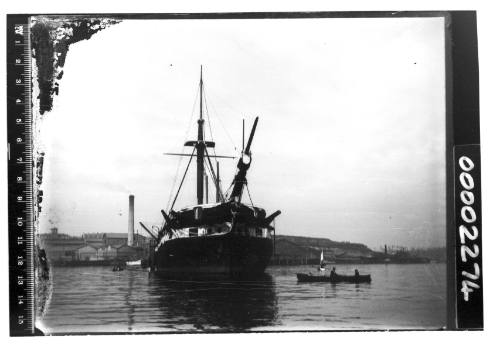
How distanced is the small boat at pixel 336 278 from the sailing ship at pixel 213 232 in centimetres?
36

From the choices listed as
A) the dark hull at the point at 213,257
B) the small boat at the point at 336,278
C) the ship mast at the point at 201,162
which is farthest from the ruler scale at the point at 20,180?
the small boat at the point at 336,278

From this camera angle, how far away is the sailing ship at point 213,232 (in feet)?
17.6

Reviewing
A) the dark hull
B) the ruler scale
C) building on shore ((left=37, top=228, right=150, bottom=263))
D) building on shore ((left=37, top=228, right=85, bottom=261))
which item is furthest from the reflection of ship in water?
the ruler scale

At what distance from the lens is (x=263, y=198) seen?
211 inches

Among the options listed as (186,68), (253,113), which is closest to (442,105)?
(253,113)

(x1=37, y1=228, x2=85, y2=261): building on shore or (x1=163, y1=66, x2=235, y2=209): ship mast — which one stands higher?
(x1=163, y1=66, x2=235, y2=209): ship mast

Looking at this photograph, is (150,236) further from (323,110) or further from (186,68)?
(323,110)

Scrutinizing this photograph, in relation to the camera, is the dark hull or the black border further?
the dark hull

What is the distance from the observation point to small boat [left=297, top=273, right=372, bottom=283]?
5363mm

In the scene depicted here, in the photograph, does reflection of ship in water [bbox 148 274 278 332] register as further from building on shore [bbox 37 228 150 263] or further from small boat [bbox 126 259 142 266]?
building on shore [bbox 37 228 150 263]

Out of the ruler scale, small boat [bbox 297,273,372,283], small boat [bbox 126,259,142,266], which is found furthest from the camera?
small boat [bbox 126,259,142,266]

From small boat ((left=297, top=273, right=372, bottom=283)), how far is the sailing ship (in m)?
0.36

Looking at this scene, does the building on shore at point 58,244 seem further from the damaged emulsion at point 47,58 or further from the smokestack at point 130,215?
the smokestack at point 130,215

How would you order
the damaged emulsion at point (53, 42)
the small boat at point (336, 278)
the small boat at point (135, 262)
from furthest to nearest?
the small boat at point (135, 262)
the small boat at point (336, 278)
the damaged emulsion at point (53, 42)
